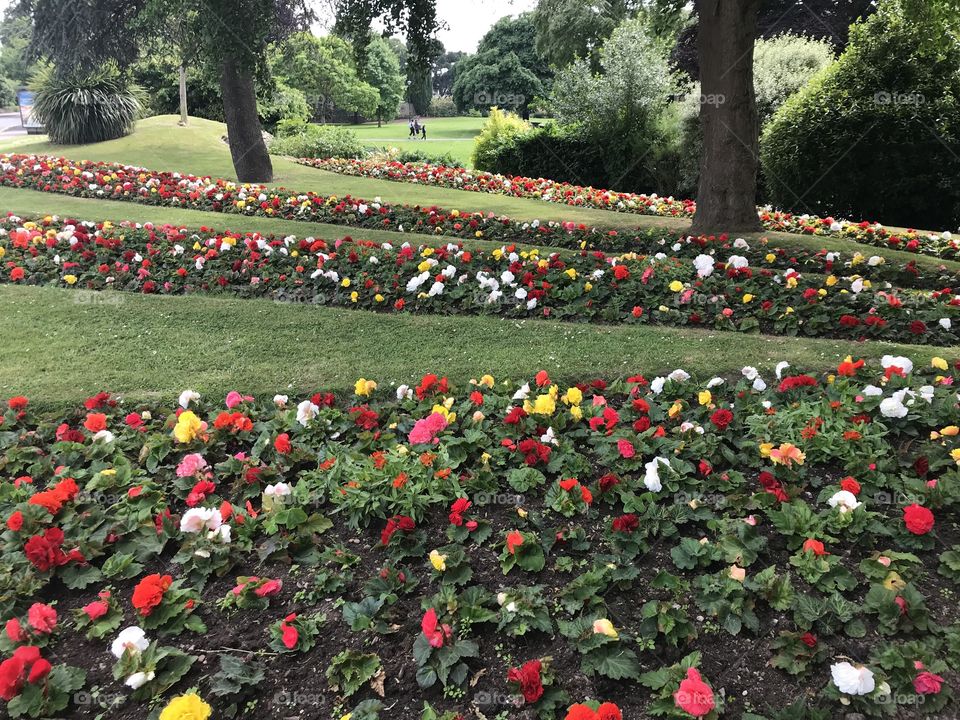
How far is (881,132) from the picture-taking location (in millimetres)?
9461

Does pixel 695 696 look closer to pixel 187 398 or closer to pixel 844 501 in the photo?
pixel 844 501

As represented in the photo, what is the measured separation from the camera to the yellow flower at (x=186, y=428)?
3.37 m

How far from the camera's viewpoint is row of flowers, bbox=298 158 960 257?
25.3ft

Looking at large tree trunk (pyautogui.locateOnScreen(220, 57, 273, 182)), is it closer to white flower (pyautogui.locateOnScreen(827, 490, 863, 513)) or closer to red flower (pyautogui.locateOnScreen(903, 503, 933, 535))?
white flower (pyautogui.locateOnScreen(827, 490, 863, 513))

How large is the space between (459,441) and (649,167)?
46.5 feet

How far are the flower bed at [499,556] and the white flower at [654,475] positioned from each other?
13 millimetres

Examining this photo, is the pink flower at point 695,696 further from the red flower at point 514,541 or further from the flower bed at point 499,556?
the red flower at point 514,541

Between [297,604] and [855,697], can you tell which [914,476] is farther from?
[297,604]

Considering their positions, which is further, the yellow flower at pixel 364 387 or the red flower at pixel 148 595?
the yellow flower at pixel 364 387

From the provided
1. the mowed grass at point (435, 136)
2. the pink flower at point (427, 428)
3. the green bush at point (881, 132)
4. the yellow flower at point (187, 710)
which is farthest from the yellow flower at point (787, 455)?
the mowed grass at point (435, 136)

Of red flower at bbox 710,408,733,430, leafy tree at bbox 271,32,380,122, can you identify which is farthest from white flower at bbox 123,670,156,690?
leafy tree at bbox 271,32,380,122

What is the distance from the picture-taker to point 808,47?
1484 centimetres

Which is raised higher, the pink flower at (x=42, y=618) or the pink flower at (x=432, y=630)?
the pink flower at (x=432, y=630)

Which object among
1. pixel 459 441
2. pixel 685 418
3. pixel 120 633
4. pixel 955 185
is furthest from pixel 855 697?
pixel 955 185
